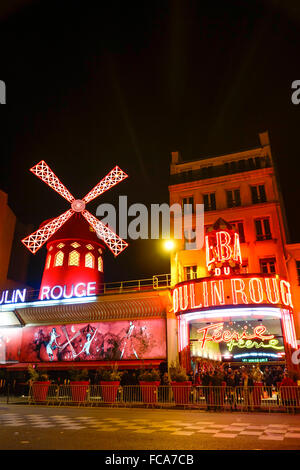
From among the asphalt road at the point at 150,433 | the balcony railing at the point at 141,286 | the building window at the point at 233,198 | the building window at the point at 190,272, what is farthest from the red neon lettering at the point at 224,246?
the asphalt road at the point at 150,433

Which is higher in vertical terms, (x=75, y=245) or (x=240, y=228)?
(x=75, y=245)

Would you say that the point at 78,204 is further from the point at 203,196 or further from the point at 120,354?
the point at 120,354

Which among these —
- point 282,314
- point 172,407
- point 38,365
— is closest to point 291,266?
point 282,314

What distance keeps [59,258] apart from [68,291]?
314cm

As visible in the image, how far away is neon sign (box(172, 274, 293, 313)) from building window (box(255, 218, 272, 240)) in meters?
3.14

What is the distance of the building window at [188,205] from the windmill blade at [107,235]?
4.97 metres

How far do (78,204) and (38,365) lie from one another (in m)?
10.4

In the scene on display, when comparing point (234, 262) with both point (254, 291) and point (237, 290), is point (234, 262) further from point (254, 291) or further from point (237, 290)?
point (254, 291)

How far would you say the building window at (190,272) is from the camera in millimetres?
18641

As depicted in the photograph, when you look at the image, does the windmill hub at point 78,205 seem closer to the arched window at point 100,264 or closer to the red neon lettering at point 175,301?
the arched window at point 100,264

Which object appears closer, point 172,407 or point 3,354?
point 172,407

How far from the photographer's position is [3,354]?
21.7 m

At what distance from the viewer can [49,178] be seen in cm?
2459

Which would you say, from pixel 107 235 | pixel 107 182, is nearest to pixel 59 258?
pixel 107 235
